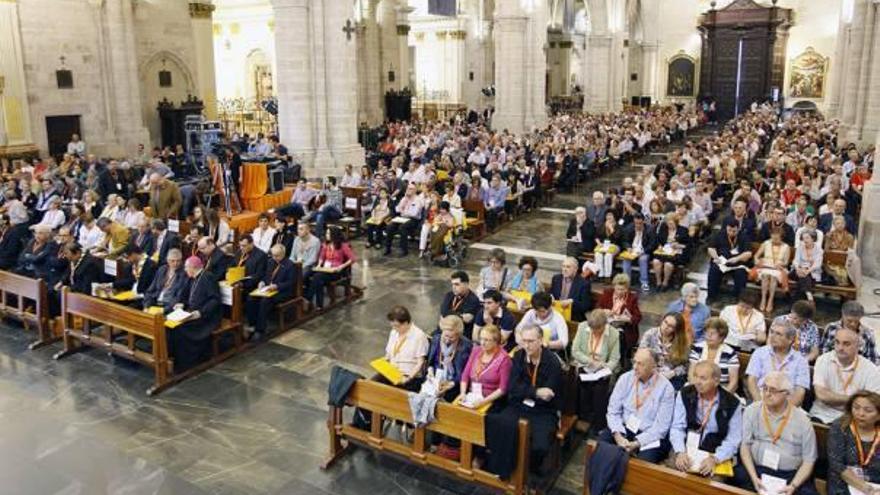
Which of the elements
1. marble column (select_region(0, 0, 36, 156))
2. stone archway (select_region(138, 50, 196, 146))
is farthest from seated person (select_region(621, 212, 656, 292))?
stone archway (select_region(138, 50, 196, 146))

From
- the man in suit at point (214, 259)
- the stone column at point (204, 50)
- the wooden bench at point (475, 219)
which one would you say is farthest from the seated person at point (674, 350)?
the stone column at point (204, 50)

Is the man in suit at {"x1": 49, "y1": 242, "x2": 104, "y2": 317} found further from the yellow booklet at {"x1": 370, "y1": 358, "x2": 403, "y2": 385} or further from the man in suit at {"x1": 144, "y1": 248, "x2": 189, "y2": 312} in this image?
the yellow booklet at {"x1": 370, "y1": 358, "x2": 403, "y2": 385}

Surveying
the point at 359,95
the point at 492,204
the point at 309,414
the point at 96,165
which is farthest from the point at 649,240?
the point at 359,95

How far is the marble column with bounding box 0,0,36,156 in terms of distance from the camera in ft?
59.1

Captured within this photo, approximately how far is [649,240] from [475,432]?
6.51 meters

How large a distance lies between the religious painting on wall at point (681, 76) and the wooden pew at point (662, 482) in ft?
137

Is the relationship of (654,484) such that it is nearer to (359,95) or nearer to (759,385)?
(759,385)

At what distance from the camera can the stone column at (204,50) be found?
77.1ft

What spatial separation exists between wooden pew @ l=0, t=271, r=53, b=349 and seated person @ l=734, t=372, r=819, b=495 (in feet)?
25.8

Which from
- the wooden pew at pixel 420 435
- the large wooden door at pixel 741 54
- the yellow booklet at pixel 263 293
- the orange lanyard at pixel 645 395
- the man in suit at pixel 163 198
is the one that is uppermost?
the large wooden door at pixel 741 54

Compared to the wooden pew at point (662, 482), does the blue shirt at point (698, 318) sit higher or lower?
higher

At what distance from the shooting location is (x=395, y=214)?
1363 cm

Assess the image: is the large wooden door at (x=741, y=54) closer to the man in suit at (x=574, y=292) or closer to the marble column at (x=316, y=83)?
the marble column at (x=316, y=83)

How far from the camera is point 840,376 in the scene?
5590 mm
